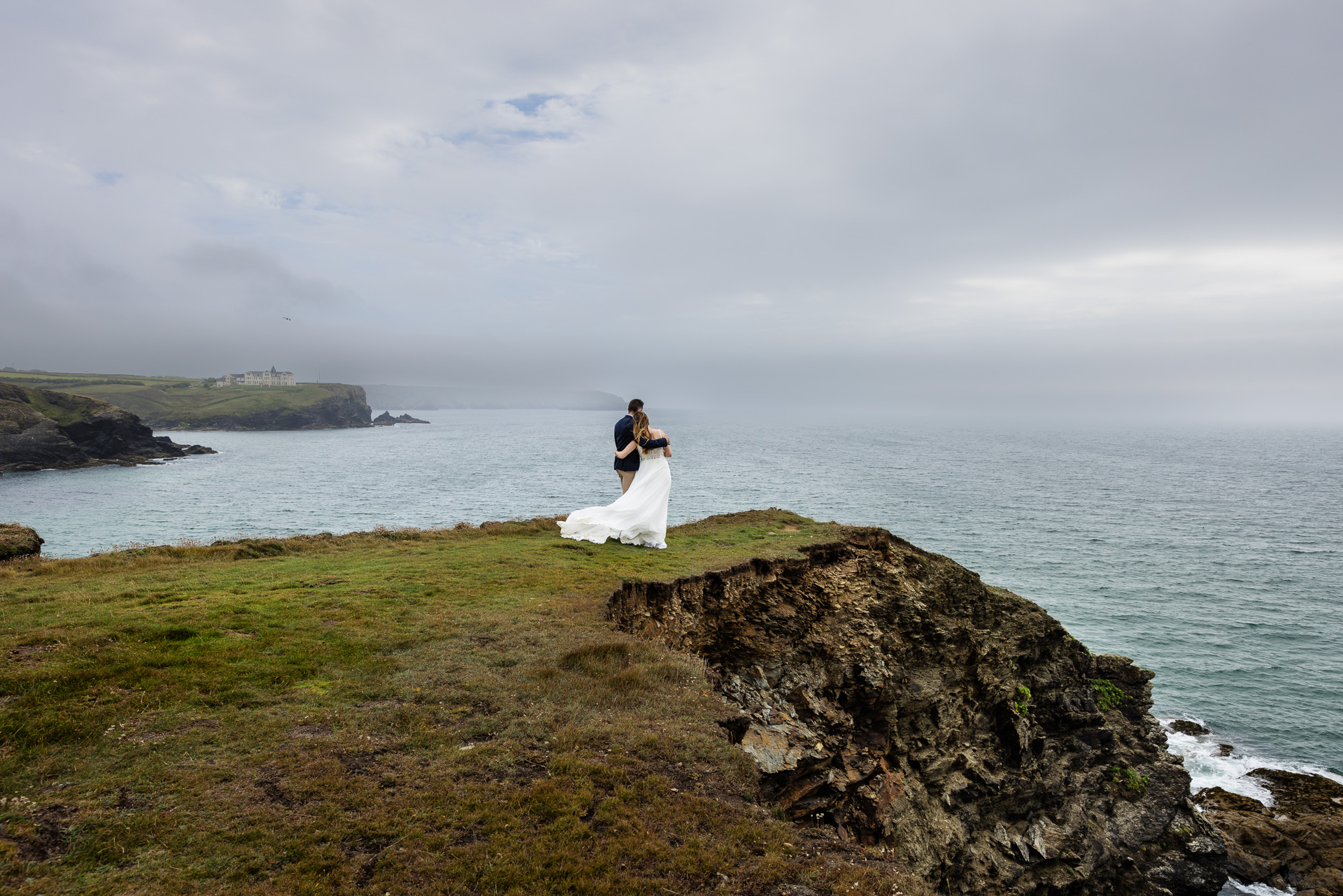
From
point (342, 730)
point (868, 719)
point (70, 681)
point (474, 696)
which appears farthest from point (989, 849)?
point (70, 681)

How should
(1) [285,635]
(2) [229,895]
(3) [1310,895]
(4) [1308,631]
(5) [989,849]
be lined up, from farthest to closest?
1. (4) [1308,631]
2. (3) [1310,895]
3. (5) [989,849]
4. (1) [285,635]
5. (2) [229,895]

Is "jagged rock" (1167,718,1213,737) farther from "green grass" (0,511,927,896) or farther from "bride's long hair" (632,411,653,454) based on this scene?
"green grass" (0,511,927,896)

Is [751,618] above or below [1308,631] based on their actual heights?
above

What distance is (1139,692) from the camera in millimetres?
24391

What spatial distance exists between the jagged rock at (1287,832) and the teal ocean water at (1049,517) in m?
1.28

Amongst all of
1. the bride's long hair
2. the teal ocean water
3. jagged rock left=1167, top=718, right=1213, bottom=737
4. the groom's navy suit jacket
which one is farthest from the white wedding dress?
jagged rock left=1167, top=718, right=1213, bottom=737

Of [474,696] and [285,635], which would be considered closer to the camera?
[474,696]

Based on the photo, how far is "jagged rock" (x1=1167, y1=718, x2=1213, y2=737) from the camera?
94.9ft

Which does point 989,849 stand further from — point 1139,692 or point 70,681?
point 70,681

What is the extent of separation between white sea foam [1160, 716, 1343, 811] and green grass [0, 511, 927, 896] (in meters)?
26.6

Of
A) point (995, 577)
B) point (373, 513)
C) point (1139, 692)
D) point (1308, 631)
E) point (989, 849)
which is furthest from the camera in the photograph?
point (373, 513)

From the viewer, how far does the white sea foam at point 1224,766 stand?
25.2m

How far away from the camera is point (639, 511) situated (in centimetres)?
2194

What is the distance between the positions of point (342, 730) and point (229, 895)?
321 centimetres
